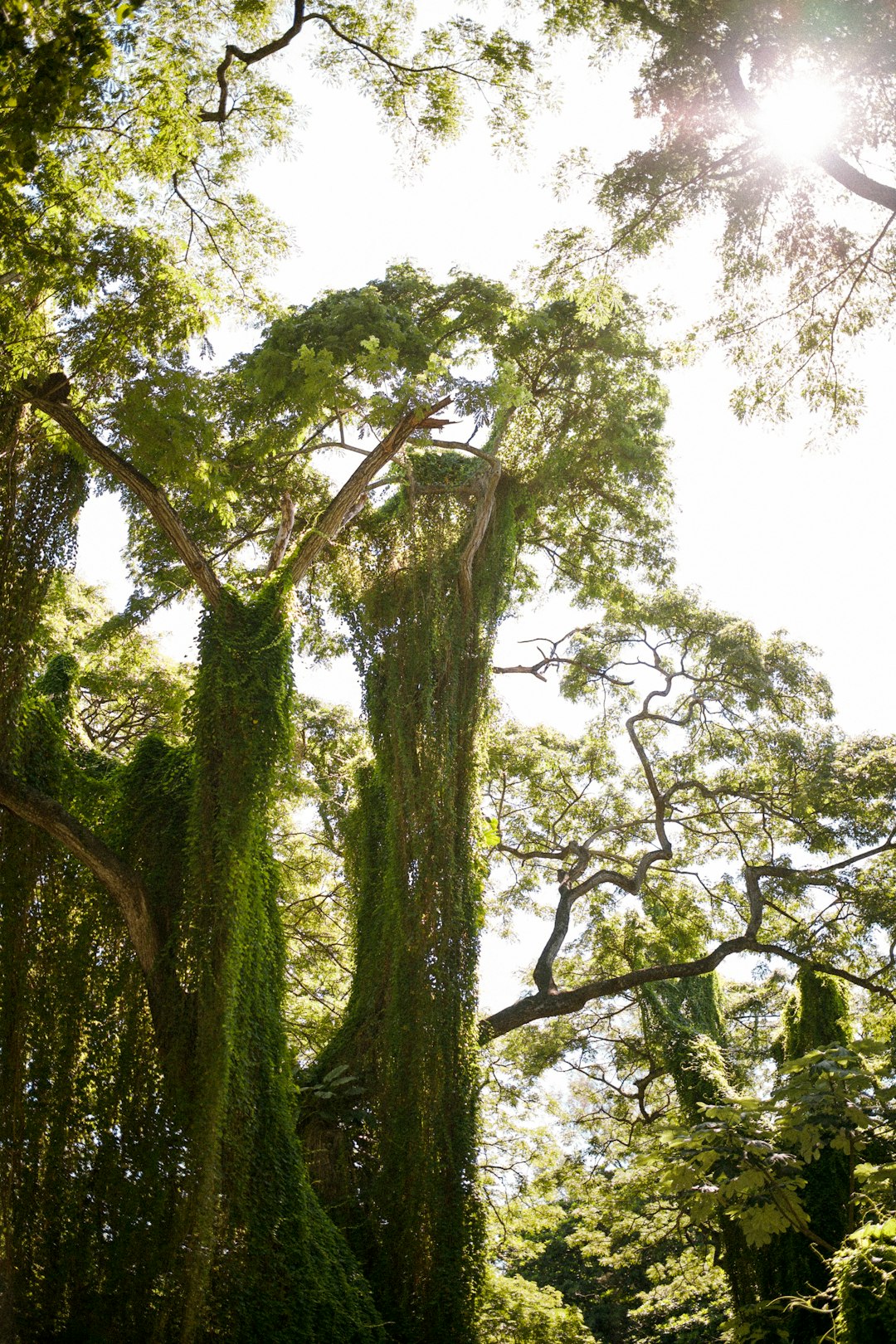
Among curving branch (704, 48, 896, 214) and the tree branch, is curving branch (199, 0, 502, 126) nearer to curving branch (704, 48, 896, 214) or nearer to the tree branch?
curving branch (704, 48, 896, 214)

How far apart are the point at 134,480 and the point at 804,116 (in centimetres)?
490

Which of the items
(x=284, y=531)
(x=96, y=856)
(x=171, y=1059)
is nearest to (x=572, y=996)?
(x=171, y=1059)

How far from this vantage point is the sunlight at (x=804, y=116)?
5535 mm

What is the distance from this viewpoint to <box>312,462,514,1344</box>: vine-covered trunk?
7715 mm

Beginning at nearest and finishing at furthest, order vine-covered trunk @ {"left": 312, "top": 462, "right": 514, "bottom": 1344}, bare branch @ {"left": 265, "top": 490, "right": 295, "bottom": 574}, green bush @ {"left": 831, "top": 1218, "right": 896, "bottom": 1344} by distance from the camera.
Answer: green bush @ {"left": 831, "top": 1218, "right": 896, "bottom": 1344} → vine-covered trunk @ {"left": 312, "top": 462, "right": 514, "bottom": 1344} → bare branch @ {"left": 265, "top": 490, "right": 295, "bottom": 574}

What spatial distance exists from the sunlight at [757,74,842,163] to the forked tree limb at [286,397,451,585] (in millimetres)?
3510

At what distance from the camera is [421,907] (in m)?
8.79

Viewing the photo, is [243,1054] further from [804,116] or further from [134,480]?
[804,116]

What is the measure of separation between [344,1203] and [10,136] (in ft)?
24.9

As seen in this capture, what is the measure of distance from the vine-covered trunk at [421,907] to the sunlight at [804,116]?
16.2 feet

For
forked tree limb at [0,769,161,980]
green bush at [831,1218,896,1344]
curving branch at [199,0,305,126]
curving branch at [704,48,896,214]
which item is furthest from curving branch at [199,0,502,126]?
green bush at [831,1218,896,1344]

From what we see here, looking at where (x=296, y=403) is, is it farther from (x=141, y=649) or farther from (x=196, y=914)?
(x=141, y=649)

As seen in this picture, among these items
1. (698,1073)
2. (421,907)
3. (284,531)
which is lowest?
(698,1073)

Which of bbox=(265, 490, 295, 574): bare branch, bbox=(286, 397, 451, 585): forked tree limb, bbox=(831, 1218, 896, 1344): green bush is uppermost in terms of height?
bbox=(265, 490, 295, 574): bare branch
